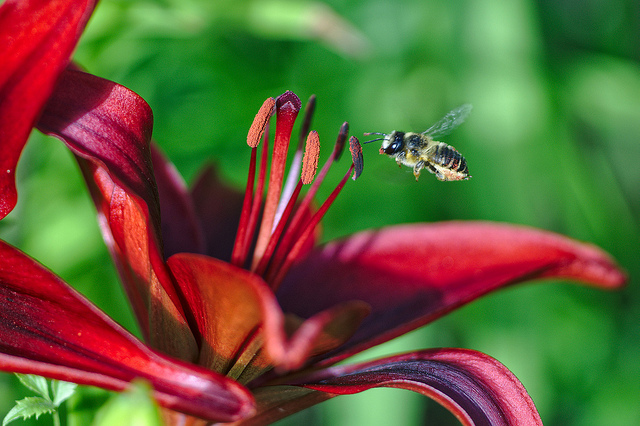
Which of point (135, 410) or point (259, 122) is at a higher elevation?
point (259, 122)

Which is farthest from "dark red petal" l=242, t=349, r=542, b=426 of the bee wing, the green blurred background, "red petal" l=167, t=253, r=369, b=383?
the green blurred background

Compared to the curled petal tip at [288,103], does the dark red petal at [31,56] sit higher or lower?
lower

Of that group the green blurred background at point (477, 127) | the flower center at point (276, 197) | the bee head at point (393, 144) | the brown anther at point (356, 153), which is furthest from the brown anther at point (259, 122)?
the green blurred background at point (477, 127)

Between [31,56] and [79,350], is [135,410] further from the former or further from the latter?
[31,56]

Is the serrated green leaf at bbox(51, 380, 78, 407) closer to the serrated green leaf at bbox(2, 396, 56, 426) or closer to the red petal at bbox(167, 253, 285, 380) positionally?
the serrated green leaf at bbox(2, 396, 56, 426)

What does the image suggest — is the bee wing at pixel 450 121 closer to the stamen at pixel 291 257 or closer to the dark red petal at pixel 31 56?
the stamen at pixel 291 257

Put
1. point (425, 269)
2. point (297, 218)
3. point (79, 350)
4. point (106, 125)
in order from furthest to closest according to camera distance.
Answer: point (425, 269) < point (297, 218) < point (106, 125) < point (79, 350)

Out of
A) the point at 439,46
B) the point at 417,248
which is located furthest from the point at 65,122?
the point at 439,46

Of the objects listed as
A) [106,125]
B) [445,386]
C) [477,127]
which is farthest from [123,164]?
[477,127]
